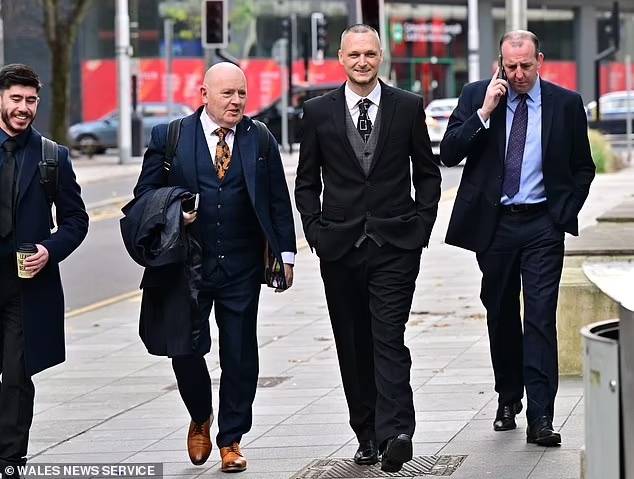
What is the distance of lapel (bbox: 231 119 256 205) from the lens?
23.6 ft

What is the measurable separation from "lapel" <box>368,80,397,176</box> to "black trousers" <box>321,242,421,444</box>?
1.27 feet

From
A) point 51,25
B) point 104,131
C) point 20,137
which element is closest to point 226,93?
point 20,137

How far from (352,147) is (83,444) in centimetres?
215

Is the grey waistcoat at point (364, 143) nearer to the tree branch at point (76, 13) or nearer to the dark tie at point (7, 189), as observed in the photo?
the dark tie at point (7, 189)

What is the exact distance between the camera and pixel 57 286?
6.84 m

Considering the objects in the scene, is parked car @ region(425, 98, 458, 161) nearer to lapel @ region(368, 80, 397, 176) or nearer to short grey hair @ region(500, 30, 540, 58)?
short grey hair @ region(500, 30, 540, 58)

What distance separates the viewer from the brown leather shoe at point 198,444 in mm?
7285

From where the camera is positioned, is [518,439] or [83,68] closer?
[518,439]

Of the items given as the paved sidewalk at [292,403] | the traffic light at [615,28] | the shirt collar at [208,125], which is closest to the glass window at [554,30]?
the traffic light at [615,28]

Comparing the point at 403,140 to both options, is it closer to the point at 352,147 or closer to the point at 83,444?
the point at 352,147

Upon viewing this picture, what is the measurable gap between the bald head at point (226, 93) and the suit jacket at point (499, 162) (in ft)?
3.51

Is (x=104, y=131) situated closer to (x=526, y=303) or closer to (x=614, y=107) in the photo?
(x=614, y=107)

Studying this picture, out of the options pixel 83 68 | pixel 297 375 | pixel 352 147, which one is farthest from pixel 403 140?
pixel 83 68

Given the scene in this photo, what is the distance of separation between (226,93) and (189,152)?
0.32m
